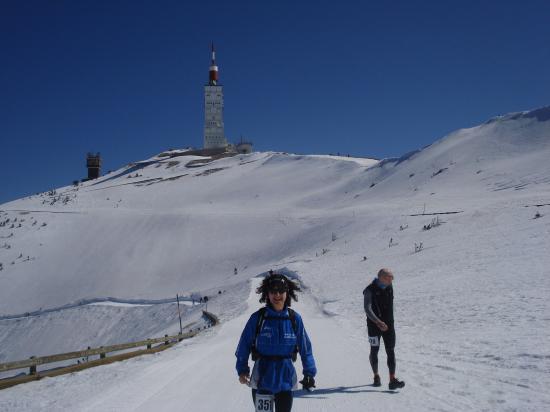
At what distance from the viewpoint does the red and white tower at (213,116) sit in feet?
455

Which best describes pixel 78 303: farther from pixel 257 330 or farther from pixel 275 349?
pixel 275 349

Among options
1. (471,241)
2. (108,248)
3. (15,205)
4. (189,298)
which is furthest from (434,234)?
(15,205)

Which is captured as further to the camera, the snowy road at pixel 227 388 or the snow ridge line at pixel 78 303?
the snow ridge line at pixel 78 303

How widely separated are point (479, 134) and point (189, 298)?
145ft

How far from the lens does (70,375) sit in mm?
11375

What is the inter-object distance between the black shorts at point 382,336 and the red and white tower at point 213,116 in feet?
431

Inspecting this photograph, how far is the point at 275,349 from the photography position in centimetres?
→ 447

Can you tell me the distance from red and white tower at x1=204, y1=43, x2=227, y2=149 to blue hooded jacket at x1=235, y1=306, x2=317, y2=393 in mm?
133952

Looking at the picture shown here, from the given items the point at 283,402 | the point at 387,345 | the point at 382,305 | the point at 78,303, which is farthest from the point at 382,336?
the point at 78,303

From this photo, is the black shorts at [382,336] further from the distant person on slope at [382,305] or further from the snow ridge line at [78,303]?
the snow ridge line at [78,303]

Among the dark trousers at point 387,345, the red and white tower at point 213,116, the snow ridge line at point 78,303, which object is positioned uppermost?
the red and white tower at point 213,116

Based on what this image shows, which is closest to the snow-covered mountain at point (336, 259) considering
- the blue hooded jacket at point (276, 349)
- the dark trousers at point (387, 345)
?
the dark trousers at point (387, 345)

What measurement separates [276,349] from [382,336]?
343 centimetres

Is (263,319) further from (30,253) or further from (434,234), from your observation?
(30,253)
